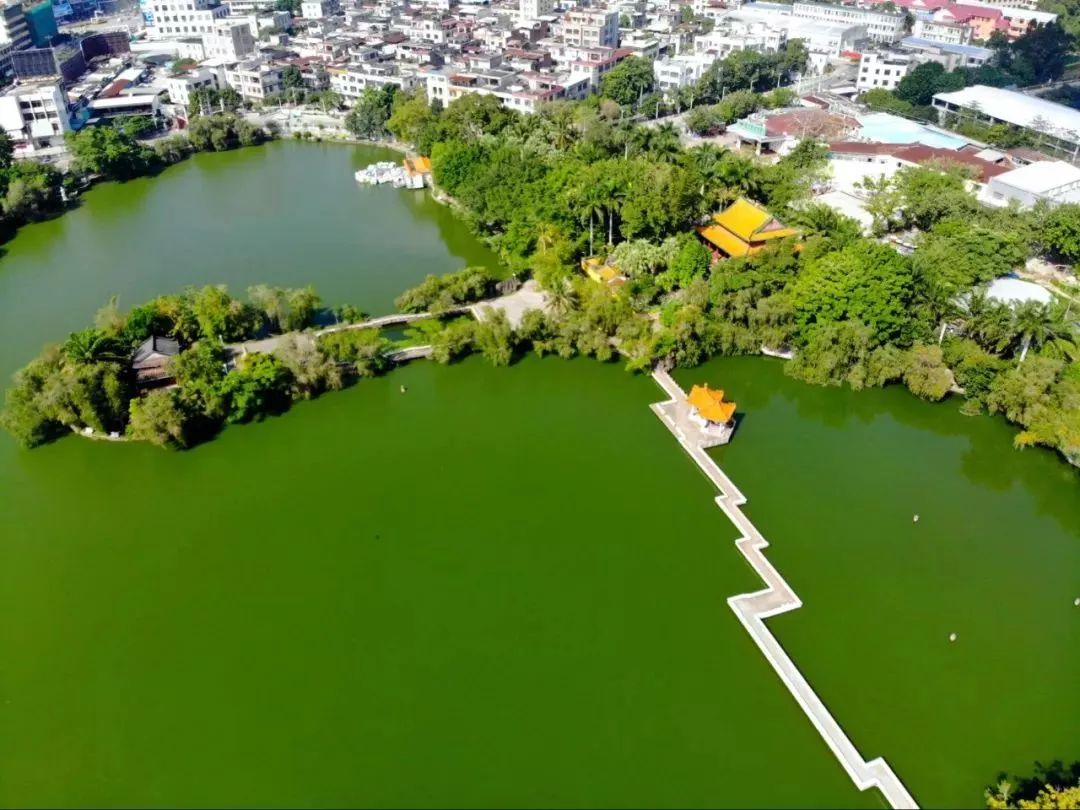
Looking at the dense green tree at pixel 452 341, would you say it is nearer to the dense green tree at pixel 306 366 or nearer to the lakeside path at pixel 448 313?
the lakeside path at pixel 448 313

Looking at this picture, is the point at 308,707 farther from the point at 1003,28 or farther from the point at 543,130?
the point at 1003,28

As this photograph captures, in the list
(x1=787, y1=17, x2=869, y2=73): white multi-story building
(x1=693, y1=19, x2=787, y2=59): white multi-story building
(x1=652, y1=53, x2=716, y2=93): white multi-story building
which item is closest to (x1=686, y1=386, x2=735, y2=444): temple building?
(x1=652, y1=53, x2=716, y2=93): white multi-story building

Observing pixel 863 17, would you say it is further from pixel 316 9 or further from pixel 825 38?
pixel 316 9

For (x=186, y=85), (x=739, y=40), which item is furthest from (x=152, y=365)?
(x=739, y=40)

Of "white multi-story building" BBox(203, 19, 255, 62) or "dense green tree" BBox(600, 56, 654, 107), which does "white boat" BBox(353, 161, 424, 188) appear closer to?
"dense green tree" BBox(600, 56, 654, 107)

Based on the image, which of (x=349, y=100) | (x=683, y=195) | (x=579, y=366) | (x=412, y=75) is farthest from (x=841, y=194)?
(x=349, y=100)

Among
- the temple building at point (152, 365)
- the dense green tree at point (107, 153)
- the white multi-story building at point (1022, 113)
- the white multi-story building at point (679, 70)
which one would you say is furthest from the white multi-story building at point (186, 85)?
the white multi-story building at point (1022, 113)
